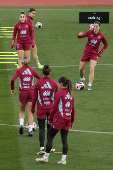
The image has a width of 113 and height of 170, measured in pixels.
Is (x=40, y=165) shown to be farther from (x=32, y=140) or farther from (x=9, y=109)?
Result: (x=9, y=109)

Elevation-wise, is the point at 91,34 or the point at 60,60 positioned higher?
the point at 91,34

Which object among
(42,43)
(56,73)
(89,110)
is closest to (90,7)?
(42,43)

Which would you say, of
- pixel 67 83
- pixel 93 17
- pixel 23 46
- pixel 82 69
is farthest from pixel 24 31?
pixel 93 17

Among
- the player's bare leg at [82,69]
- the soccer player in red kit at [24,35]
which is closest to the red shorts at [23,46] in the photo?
the soccer player in red kit at [24,35]

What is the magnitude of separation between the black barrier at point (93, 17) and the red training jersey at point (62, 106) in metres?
24.7

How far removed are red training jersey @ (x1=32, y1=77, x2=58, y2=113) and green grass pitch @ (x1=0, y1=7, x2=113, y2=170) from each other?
49.2 inches

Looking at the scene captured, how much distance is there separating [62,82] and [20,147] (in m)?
2.53

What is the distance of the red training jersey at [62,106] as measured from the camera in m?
14.1

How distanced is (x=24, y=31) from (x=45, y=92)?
9.80 m

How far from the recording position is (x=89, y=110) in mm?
20031

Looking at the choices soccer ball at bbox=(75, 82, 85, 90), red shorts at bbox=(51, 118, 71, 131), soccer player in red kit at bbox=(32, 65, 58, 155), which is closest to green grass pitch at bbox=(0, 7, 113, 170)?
soccer ball at bbox=(75, 82, 85, 90)

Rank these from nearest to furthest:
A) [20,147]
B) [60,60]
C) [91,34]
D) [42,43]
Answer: [20,147]
[91,34]
[60,60]
[42,43]

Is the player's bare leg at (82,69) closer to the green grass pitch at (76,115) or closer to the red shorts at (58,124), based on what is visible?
the green grass pitch at (76,115)

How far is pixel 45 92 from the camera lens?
15.2m
